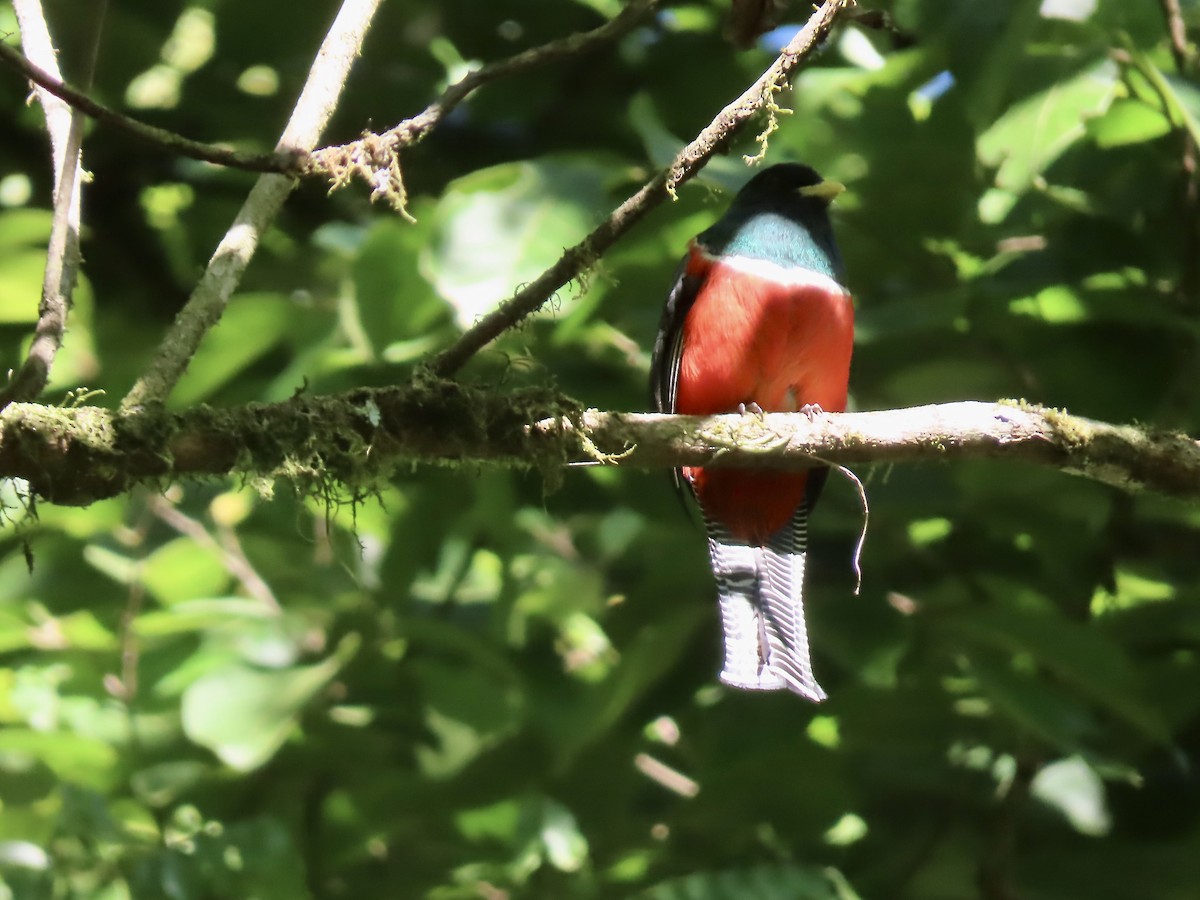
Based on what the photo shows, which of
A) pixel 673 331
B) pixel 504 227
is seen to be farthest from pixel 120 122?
pixel 673 331

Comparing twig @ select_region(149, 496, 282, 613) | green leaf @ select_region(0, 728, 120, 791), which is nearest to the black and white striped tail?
twig @ select_region(149, 496, 282, 613)

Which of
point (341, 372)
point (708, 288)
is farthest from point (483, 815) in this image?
point (708, 288)

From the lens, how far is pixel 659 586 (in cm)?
336

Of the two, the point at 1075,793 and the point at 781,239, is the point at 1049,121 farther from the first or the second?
the point at 1075,793

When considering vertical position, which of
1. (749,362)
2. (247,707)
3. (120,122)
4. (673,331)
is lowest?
(247,707)

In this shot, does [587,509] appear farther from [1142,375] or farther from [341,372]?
[1142,375]

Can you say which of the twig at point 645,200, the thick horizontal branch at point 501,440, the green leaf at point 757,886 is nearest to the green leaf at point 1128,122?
the thick horizontal branch at point 501,440

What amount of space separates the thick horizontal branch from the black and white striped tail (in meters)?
0.58

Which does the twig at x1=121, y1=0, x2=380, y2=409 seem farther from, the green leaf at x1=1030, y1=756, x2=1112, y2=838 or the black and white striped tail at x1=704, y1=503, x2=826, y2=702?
the green leaf at x1=1030, y1=756, x2=1112, y2=838

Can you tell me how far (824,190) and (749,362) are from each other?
47 centimetres

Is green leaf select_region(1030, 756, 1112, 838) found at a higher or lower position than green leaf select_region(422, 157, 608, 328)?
lower

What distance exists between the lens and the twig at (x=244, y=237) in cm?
243

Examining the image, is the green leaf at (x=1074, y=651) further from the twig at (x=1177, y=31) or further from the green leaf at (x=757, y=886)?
the twig at (x=1177, y=31)

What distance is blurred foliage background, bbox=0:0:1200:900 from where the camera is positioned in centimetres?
308
